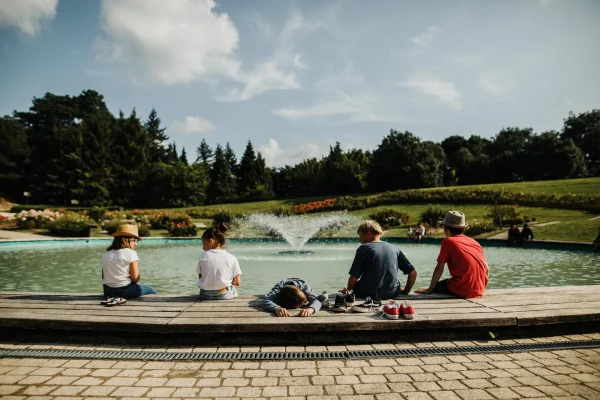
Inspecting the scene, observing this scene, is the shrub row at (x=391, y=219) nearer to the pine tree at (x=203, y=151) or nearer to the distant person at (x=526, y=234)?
the distant person at (x=526, y=234)

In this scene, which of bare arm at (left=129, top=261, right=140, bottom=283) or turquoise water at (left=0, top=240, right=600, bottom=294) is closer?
bare arm at (left=129, top=261, right=140, bottom=283)

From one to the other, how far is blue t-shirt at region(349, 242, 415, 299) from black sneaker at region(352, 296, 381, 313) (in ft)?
0.54

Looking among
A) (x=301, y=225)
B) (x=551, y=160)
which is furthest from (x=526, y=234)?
(x=551, y=160)

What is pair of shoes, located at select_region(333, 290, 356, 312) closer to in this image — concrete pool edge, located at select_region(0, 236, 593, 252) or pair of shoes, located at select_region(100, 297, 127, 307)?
pair of shoes, located at select_region(100, 297, 127, 307)

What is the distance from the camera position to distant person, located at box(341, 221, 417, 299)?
186 inches

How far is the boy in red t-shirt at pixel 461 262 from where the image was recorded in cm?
480

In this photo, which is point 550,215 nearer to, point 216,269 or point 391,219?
point 391,219

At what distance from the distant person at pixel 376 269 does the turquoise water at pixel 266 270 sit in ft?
10.8

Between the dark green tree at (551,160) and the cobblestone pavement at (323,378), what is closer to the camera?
the cobblestone pavement at (323,378)

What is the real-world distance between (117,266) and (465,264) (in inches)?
177

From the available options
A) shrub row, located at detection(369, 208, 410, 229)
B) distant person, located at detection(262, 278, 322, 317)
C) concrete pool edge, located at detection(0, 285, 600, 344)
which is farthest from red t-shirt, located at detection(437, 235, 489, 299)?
shrub row, located at detection(369, 208, 410, 229)

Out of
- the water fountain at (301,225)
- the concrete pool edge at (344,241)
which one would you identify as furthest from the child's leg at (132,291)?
the concrete pool edge at (344,241)

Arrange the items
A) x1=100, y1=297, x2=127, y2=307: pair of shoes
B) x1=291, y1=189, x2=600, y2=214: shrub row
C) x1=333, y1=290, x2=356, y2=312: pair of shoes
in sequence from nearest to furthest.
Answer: x1=333, y1=290, x2=356, y2=312: pair of shoes, x1=100, y1=297, x2=127, y2=307: pair of shoes, x1=291, y1=189, x2=600, y2=214: shrub row

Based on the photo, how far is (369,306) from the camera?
4.49m
